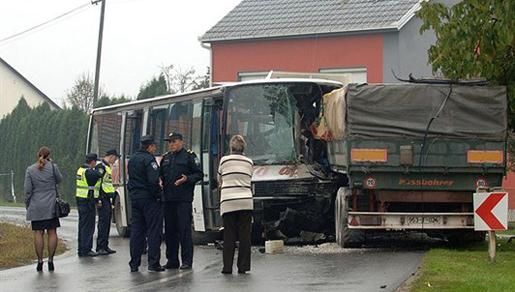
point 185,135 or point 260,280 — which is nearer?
point 260,280

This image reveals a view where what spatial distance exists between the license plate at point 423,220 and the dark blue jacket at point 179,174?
3.74m

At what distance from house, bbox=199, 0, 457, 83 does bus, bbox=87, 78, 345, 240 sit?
698 inches

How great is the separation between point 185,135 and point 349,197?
4587 millimetres

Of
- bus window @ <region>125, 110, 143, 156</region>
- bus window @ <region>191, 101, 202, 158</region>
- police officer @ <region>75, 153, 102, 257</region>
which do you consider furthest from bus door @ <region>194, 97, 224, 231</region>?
bus window @ <region>125, 110, 143, 156</region>

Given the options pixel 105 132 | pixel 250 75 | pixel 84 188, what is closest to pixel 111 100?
pixel 250 75

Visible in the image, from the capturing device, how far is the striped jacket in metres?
14.0

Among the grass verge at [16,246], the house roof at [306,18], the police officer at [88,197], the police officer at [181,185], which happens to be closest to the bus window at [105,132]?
the grass verge at [16,246]

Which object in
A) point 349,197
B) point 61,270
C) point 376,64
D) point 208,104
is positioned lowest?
point 61,270

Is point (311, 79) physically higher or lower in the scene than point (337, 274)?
higher

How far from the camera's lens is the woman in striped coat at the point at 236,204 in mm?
13961

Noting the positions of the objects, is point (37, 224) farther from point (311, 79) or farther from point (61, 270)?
point (311, 79)

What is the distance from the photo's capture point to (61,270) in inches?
620

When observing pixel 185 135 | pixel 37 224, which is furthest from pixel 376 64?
pixel 37 224

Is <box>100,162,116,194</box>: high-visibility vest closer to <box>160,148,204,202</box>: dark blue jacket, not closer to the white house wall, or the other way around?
<box>160,148,204,202</box>: dark blue jacket
